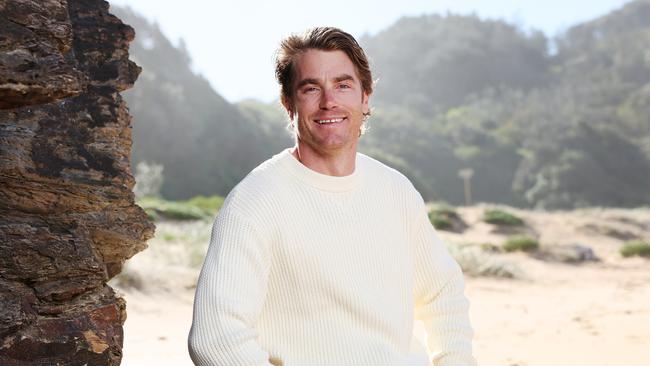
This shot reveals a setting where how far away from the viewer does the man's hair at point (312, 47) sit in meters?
2.43

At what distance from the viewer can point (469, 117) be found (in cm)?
6088

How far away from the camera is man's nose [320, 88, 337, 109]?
8.07 ft

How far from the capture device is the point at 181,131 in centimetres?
3756

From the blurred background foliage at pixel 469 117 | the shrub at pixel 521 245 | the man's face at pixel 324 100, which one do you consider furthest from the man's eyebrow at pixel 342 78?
the blurred background foliage at pixel 469 117

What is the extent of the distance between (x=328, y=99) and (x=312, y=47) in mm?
175

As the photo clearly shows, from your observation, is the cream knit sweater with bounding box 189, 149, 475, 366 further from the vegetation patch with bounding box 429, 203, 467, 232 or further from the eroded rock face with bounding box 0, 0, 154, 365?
the vegetation patch with bounding box 429, 203, 467, 232

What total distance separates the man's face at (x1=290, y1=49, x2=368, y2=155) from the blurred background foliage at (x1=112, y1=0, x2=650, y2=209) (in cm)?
1979

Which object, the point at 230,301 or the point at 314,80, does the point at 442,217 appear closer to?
the point at 314,80

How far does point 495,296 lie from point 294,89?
8.67 meters

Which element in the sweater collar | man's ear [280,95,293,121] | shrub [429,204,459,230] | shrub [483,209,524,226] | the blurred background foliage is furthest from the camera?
the blurred background foliage

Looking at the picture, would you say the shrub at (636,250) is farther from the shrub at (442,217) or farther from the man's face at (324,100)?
the man's face at (324,100)

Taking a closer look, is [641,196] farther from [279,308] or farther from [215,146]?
[279,308]

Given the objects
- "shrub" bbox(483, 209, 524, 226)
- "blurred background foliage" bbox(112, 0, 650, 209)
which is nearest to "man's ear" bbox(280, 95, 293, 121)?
"shrub" bbox(483, 209, 524, 226)

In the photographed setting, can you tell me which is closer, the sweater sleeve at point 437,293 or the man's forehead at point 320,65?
the man's forehead at point 320,65
